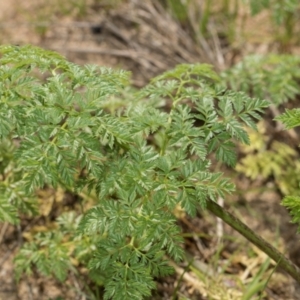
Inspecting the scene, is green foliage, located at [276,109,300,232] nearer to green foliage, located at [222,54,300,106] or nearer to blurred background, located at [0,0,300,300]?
blurred background, located at [0,0,300,300]

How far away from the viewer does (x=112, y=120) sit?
1.69 meters

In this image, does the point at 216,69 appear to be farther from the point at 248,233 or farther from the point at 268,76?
the point at 248,233

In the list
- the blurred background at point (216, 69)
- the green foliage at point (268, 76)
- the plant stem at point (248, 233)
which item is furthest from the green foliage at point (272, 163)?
the plant stem at point (248, 233)

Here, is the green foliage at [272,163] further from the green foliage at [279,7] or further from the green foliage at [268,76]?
the green foliage at [279,7]

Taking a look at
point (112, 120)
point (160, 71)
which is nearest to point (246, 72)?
point (160, 71)

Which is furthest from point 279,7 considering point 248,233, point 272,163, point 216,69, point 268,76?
point 248,233

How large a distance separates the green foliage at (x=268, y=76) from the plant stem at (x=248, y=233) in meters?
0.80

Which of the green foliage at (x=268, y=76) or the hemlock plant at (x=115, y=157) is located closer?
the hemlock plant at (x=115, y=157)

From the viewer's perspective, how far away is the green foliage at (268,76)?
2.54 m

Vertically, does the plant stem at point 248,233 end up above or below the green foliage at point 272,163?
above

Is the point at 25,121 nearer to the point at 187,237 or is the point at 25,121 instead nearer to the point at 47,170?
the point at 47,170

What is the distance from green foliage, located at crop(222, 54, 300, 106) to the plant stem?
80 cm

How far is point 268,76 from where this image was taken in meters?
2.65

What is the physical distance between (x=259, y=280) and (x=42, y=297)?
941mm
